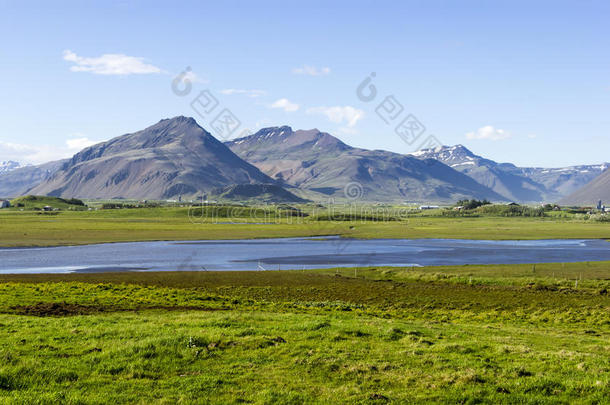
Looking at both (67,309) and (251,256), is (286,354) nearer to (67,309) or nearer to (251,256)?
(67,309)

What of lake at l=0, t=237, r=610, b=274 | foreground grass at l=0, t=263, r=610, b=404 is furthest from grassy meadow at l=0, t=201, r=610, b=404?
lake at l=0, t=237, r=610, b=274

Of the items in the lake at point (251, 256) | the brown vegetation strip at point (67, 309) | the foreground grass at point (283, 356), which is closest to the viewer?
the foreground grass at point (283, 356)

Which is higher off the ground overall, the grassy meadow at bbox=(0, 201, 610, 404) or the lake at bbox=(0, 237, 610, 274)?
the grassy meadow at bbox=(0, 201, 610, 404)

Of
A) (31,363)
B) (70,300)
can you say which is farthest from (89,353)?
(70,300)

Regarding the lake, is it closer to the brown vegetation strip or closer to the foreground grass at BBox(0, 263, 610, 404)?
the brown vegetation strip

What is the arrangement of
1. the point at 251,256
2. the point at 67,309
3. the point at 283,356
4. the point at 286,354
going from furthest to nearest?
the point at 251,256, the point at 67,309, the point at 286,354, the point at 283,356

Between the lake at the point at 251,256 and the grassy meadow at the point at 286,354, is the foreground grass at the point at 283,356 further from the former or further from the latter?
the lake at the point at 251,256

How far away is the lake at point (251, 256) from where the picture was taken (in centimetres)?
8644

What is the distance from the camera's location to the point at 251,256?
104125mm

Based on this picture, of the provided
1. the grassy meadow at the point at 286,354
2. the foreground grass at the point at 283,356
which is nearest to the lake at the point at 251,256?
the grassy meadow at the point at 286,354

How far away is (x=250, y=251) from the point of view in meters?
115

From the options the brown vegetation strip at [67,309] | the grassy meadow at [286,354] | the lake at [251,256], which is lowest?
the lake at [251,256]

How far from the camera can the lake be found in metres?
86.4

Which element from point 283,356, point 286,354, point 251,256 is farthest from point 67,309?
point 251,256
